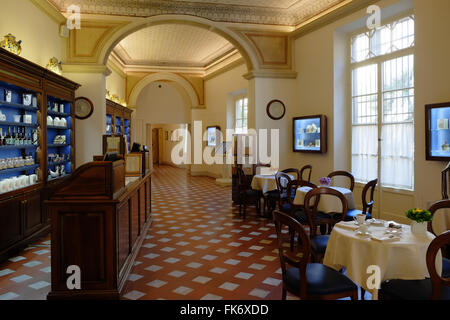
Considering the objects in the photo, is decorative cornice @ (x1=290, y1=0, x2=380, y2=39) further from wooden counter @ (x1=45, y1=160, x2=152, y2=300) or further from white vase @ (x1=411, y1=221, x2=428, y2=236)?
wooden counter @ (x1=45, y1=160, x2=152, y2=300)

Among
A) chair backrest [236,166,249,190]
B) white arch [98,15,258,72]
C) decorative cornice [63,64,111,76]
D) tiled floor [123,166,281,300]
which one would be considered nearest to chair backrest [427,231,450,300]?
tiled floor [123,166,281,300]

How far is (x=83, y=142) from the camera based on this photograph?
7977mm

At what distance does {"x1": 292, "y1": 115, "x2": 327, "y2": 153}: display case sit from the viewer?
26.3ft

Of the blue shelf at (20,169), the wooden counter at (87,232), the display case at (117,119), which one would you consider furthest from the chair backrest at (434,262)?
the display case at (117,119)

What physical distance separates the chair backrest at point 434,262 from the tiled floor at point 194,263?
5.07ft

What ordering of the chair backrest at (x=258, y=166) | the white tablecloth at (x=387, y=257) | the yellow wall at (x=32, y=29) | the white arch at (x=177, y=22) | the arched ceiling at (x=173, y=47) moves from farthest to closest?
the arched ceiling at (x=173, y=47) → the chair backrest at (x=258, y=166) → the white arch at (x=177, y=22) → the yellow wall at (x=32, y=29) → the white tablecloth at (x=387, y=257)

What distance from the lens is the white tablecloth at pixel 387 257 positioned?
9.34ft

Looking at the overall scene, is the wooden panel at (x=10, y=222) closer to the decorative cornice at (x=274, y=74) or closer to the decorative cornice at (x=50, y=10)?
the decorative cornice at (x=50, y=10)

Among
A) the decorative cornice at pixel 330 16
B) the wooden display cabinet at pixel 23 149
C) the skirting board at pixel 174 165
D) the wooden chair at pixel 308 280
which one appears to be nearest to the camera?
the wooden chair at pixel 308 280

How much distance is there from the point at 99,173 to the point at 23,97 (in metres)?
3.02

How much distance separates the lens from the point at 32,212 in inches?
217

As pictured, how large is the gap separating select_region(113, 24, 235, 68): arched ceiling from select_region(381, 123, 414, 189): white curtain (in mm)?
6096

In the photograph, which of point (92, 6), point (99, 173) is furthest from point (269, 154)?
point (99, 173)

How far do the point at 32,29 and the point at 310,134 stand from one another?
604 cm
